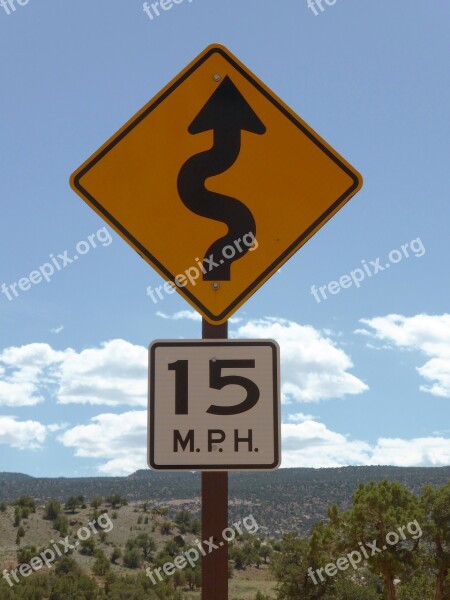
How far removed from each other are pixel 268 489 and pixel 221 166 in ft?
253

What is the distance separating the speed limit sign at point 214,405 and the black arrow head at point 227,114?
1.11 meters

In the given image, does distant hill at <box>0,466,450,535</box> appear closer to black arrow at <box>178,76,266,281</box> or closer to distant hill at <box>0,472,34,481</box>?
distant hill at <box>0,472,34,481</box>

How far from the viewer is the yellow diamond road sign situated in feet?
13.2

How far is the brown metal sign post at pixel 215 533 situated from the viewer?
3576 mm

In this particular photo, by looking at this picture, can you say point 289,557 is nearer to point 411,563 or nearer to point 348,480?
point 411,563

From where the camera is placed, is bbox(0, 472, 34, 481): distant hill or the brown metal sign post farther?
bbox(0, 472, 34, 481): distant hill

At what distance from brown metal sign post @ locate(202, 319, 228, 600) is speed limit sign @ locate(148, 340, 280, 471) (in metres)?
0.08

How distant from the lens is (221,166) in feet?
13.6
